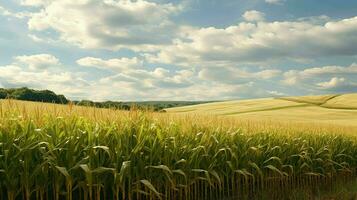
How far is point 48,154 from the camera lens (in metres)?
6.92

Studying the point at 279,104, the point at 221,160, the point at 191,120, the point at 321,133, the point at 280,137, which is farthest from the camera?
the point at 279,104

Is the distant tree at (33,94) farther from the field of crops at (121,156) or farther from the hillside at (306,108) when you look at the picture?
the field of crops at (121,156)

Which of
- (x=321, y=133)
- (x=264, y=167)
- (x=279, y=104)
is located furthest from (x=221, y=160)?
(x=279, y=104)

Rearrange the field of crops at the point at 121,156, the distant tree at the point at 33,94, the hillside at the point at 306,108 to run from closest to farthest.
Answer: the field of crops at the point at 121,156
the distant tree at the point at 33,94
the hillside at the point at 306,108

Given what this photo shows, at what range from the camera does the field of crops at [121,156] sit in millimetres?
6715

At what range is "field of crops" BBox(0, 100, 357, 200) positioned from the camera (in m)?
6.71

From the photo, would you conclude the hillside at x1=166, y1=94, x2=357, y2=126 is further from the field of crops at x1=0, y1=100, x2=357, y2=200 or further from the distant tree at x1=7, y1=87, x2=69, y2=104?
the field of crops at x1=0, y1=100, x2=357, y2=200

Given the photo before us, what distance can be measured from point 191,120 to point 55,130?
4495mm

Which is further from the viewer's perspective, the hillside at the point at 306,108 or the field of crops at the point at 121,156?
the hillside at the point at 306,108

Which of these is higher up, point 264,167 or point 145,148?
point 145,148

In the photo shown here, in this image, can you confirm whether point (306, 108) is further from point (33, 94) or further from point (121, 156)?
point (121, 156)

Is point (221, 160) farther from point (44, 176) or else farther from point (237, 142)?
point (44, 176)

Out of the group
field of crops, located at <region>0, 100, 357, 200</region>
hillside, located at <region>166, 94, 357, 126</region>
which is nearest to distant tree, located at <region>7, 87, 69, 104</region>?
hillside, located at <region>166, 94, 357, 126</region>

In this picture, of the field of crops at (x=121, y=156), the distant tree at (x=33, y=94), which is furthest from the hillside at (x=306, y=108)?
the field of crops at (x=121, y=156)
